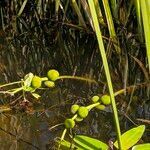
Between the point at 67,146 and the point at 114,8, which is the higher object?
the point at 114,8

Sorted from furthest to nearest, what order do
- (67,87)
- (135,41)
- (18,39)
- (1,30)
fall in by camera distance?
(1,30) → (18,39) → (135,41) → (67,87)

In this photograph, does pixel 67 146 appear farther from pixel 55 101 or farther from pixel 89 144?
pixel 55 101

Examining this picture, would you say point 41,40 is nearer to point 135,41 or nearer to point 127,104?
point 135,41

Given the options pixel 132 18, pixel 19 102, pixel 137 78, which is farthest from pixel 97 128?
pixel 132 18

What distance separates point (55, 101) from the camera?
5.10 feet

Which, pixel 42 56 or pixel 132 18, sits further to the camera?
pixel 132 18

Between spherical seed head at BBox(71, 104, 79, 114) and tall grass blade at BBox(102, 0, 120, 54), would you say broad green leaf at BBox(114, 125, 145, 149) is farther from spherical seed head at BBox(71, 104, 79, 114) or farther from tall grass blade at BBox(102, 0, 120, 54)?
tall grass blade at BBox(102, 0, 120, 54)

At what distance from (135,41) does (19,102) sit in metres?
0.86

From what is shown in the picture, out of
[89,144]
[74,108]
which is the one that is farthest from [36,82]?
[89,144]

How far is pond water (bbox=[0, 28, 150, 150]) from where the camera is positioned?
131cm

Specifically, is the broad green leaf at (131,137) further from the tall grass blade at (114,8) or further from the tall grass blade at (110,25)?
the tall grass blade at (114,8)

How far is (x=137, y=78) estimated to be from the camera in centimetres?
168

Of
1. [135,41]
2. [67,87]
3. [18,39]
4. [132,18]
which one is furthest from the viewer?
[18,39]

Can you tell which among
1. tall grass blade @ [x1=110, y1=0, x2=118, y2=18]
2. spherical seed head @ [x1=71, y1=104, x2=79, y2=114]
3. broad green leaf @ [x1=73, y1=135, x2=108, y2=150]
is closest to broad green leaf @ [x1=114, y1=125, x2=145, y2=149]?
broad green leaf @ [x1=73, y1=135, x2=108, y2=150]
